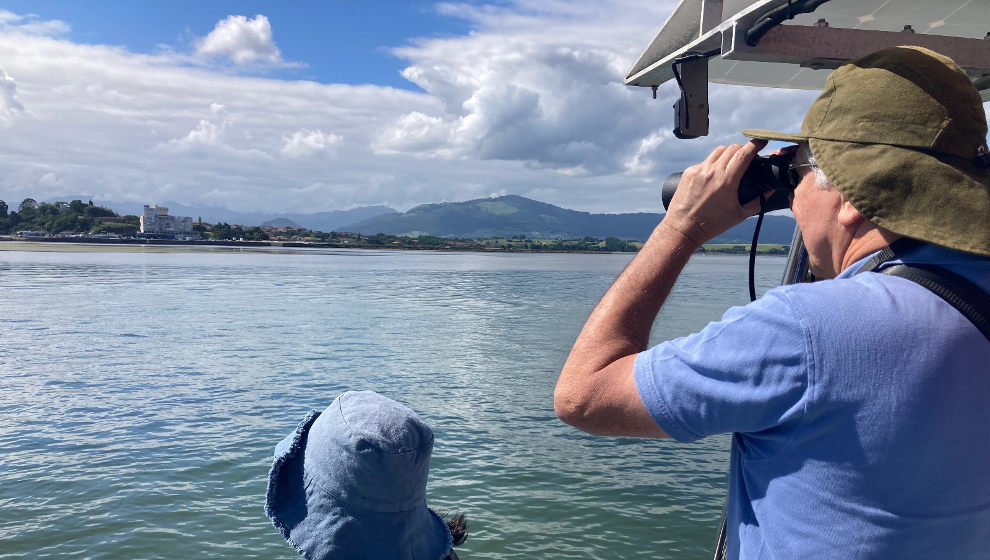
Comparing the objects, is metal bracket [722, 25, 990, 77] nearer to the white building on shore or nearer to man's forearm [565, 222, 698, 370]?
man's forearm [565, 222, 698, 370]

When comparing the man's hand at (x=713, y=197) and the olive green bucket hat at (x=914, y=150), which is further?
the man's hand at (x=713, y=197)

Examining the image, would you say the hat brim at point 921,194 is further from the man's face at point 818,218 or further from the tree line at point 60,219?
the tree line at point 60,219

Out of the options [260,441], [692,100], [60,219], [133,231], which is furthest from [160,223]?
[692,100]

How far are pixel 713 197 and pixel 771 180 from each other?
0.13m

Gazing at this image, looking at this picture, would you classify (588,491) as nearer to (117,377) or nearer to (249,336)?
(117,377)

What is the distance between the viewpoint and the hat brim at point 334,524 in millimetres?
1858

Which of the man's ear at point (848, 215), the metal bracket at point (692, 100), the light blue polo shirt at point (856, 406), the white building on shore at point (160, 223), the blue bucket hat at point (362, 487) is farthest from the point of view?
the white building on shore at point (160, 223)

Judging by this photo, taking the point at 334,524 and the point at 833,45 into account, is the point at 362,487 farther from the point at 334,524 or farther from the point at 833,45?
the point at 833,45

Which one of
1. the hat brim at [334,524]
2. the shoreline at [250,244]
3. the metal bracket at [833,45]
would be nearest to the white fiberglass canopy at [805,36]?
the metal bracket at [833,45]

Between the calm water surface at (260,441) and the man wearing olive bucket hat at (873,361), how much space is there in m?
7.26

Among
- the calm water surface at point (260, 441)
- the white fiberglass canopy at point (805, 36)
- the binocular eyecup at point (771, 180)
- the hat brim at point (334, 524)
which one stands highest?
the white fiberglass canopy at point (805, 36)

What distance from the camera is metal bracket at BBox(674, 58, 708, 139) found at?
258 cm

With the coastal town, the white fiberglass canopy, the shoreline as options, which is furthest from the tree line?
the white fiberglass canopy

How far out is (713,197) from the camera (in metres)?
1.63
